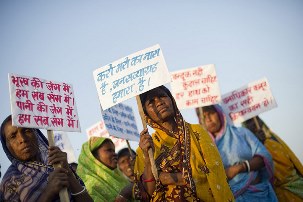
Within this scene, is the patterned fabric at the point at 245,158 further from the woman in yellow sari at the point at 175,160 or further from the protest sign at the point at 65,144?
the protest sign at the point at 65,144

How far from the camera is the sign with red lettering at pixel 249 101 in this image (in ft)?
28.8

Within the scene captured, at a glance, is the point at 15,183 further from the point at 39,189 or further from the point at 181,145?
the point at 181,145

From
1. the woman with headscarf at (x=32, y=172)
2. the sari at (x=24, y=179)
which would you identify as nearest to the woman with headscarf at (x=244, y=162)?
the woman with headscarf at (x=32, y=172)

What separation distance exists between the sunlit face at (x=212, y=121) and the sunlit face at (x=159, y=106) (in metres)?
3.30

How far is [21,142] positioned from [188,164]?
1.73m

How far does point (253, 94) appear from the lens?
8.92 m

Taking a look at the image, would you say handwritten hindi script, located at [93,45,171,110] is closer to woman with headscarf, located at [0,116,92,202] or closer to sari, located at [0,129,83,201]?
woman with headscarf, located at [0,116,92,202]

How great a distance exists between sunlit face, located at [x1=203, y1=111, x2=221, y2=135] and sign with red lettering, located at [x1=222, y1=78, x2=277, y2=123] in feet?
3.38

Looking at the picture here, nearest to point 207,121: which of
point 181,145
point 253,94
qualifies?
point 253,94

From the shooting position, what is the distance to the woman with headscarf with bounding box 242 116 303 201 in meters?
7.98

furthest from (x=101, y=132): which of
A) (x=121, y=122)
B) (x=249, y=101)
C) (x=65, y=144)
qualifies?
(x=249, y=101)

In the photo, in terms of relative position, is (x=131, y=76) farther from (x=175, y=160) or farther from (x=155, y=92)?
(x=175, y=160)

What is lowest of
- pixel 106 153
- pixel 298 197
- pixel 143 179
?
pixel 298 197

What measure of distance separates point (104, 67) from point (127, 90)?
0.46m
